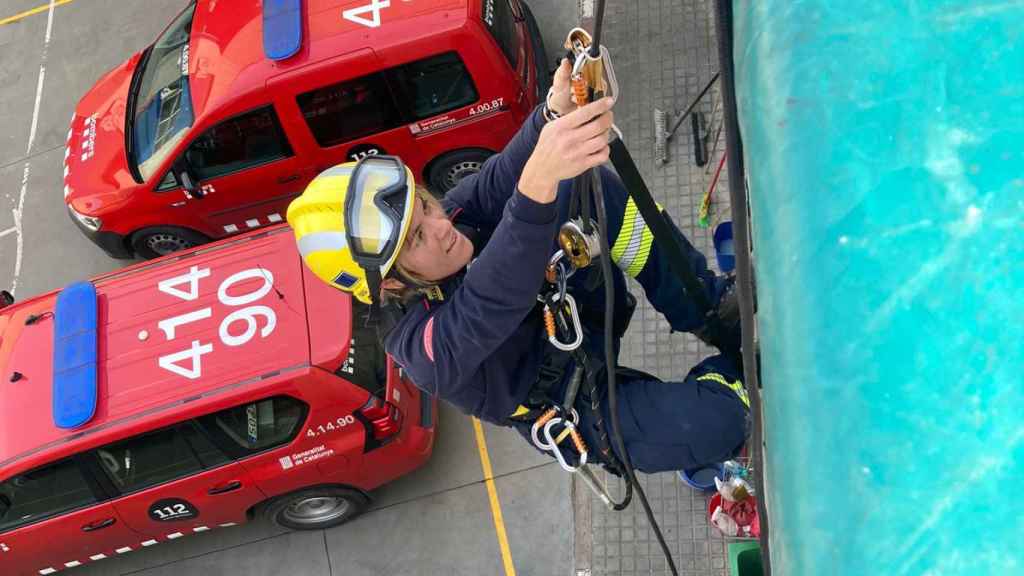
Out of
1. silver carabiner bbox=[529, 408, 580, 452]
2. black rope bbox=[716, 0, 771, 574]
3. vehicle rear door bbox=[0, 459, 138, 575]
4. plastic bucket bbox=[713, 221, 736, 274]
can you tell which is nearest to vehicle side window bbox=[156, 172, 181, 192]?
vehicle rear door bbox=[0, 459, 138, 575]

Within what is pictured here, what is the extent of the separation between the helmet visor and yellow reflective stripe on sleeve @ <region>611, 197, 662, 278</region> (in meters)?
0.79

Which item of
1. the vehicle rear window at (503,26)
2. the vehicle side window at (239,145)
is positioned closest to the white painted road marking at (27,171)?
the vehicle side window at (239,145)

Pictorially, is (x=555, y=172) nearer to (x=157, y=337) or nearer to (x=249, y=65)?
(x=157, y=337)

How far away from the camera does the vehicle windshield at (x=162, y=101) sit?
7.06 m

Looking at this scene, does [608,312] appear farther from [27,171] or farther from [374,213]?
[27,171]

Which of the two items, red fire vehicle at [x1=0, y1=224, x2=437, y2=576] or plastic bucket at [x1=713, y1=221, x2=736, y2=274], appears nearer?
plastic bucket at [x1=713, y1=221, x2=736, y2=274]

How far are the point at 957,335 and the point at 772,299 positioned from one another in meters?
0.34

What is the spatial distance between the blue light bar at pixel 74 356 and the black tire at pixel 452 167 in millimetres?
2644

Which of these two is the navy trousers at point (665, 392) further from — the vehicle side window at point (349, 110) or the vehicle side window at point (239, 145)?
the vehicle side window at point (239, 145)

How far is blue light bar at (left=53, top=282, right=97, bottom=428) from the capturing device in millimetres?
5418

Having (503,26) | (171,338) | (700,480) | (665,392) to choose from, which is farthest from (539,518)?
(503,26)

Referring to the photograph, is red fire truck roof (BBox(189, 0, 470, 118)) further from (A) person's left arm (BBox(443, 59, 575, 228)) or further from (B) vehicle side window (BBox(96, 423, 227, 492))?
(A) person's left arm (BBox(443, 59, 575, 228))

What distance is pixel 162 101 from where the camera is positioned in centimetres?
728

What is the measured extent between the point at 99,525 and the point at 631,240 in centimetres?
424
